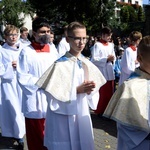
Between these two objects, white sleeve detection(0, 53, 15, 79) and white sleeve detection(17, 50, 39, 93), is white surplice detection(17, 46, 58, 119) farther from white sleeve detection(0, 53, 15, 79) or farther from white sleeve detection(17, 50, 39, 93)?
white sleeve detection(0, 53, 15, 79)

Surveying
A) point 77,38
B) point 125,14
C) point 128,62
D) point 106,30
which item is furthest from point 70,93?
point 125,14

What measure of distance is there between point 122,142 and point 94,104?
0.95 m

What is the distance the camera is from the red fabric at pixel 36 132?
433 centimetres

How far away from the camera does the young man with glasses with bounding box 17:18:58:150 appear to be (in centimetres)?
424

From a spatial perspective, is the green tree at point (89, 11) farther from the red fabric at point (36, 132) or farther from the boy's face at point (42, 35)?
the red fabric at point (36, 132)

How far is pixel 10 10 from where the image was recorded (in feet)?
116

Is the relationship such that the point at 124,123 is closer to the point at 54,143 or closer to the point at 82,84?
the point at 82,84

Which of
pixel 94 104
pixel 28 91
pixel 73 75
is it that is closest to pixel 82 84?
pixel 73 75

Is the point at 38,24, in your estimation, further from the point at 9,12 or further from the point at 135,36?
the point at 9,12

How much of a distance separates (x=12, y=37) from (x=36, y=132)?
178cm

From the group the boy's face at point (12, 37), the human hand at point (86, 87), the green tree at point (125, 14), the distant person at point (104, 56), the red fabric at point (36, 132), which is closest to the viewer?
the human hand at point (86, 87)

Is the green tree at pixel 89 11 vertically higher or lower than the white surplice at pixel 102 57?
higher

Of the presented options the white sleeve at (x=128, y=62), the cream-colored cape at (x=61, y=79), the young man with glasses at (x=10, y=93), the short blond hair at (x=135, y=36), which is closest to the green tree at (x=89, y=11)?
the short blond hair at (x=135, y=36)

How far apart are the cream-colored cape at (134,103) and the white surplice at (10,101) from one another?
3058mm
